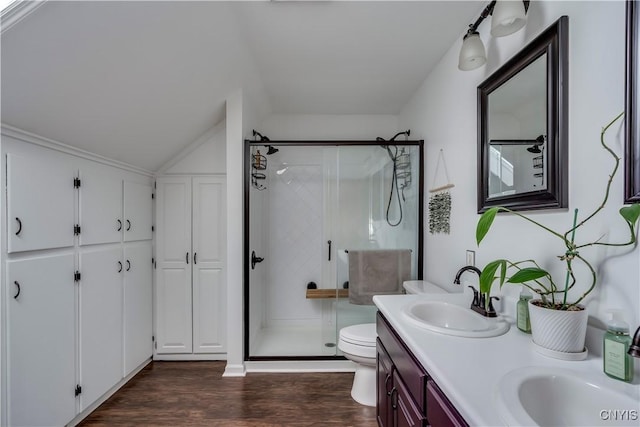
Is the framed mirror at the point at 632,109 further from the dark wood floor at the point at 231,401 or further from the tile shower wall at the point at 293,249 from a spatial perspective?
the tile shower wall at the point at 293,249

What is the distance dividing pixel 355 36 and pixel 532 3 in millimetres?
960

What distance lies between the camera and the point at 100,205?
1.94m

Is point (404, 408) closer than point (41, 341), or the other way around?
point (404, 408)

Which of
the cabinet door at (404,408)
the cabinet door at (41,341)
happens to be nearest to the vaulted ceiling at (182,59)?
the cabinet door at (41,341)

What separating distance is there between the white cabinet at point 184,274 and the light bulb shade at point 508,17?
7.43 ft

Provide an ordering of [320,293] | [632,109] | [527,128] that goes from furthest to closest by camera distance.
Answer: [320,293]
[527,128]
[632,109]

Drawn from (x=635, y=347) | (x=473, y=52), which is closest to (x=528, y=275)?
(x=635, y=347)

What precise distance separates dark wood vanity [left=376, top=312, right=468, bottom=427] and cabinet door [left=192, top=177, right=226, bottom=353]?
159 cm

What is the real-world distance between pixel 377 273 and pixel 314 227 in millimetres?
1036

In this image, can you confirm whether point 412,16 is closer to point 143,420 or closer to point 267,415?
point 267,415

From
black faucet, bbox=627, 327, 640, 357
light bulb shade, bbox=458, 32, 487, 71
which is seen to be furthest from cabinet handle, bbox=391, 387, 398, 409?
light bulb shade, bbox=458, 32, 487, 71

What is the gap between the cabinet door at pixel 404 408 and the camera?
0.99 m

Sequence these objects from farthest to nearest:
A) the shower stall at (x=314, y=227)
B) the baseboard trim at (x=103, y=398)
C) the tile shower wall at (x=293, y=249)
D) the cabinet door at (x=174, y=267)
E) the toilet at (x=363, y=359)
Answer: the tile shower wall at (x=293, y=249) → the cabinet door at (x=174, y=267) → the shower stall at (x=314, y=227) → the toilet at (x=363, y=359) → the baseboard trim at (x=103, y=398)

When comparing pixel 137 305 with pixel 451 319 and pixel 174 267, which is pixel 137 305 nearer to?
pixel 174 267
